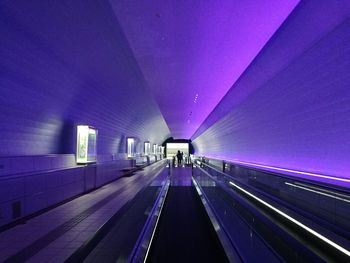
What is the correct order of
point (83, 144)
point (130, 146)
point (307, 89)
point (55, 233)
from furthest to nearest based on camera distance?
1. point (130, 146)
2. point (83, 144)
3. point (307, 89)
4. point (55, 233)

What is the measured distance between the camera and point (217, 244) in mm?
5211

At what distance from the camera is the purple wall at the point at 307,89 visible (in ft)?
16.1

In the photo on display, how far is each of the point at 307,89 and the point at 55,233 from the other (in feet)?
22.4

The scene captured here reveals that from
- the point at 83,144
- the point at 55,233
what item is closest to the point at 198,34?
the point at 83,144

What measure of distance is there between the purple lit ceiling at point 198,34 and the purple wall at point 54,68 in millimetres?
599

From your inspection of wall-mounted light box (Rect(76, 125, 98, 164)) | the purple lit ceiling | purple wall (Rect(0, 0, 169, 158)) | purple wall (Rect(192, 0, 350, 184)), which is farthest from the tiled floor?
purple wall (Rect(192, 0, 350, 184))

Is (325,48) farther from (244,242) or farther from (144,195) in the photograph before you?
(144,195)

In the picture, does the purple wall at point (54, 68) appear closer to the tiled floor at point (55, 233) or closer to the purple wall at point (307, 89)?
the tiled floor at point (55, 233)

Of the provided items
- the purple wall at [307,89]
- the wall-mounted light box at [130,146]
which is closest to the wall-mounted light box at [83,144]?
the purple wall at [307,89]

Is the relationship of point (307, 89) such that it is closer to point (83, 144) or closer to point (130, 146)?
point (83, 144)

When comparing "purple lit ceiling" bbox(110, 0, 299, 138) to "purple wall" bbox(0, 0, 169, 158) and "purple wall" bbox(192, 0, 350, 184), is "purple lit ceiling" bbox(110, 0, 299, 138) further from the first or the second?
"purple wall" bbox(0, 0, 169, 158)

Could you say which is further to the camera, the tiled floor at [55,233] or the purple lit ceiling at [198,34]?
the purple lit ceiling at [198,34]

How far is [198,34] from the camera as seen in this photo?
6488 mm

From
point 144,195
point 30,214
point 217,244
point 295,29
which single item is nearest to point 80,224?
point 30,214
